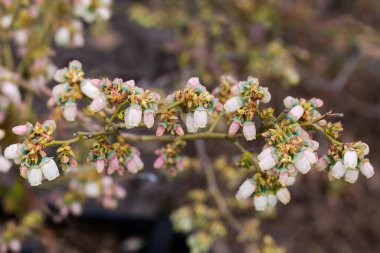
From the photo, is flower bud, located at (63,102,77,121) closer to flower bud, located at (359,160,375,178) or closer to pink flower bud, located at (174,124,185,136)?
pink flower bud, located at (174,124,185,136)

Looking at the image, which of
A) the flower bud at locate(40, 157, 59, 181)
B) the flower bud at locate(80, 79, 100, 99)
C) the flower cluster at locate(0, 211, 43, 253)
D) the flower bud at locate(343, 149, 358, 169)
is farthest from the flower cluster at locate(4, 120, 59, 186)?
the flower cluster at locate(0, 211, 43, 253)

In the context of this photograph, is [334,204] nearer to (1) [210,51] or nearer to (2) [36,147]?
(1) [210,51]

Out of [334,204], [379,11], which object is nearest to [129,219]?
[334,204]

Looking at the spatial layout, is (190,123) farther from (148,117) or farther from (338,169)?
(338,169)

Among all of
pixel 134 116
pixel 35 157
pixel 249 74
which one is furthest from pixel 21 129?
pixel 249 74

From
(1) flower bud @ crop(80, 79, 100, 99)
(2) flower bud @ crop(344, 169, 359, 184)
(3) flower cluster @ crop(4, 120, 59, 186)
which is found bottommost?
(2) flower bud @ crop(344, 169, 359, 184)

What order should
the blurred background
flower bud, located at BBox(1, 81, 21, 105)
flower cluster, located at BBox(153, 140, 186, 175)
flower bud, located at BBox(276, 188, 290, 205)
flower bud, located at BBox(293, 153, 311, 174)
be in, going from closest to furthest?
flower bud, located at BBox(293, 153, 311, 174), flower bud, located at BBox(276, 188, 290, 205), flower cluster, located at BBox(153, 140, 186, 175), flower bud, located at BBox(1, 81, 21, 105), the blurred background
